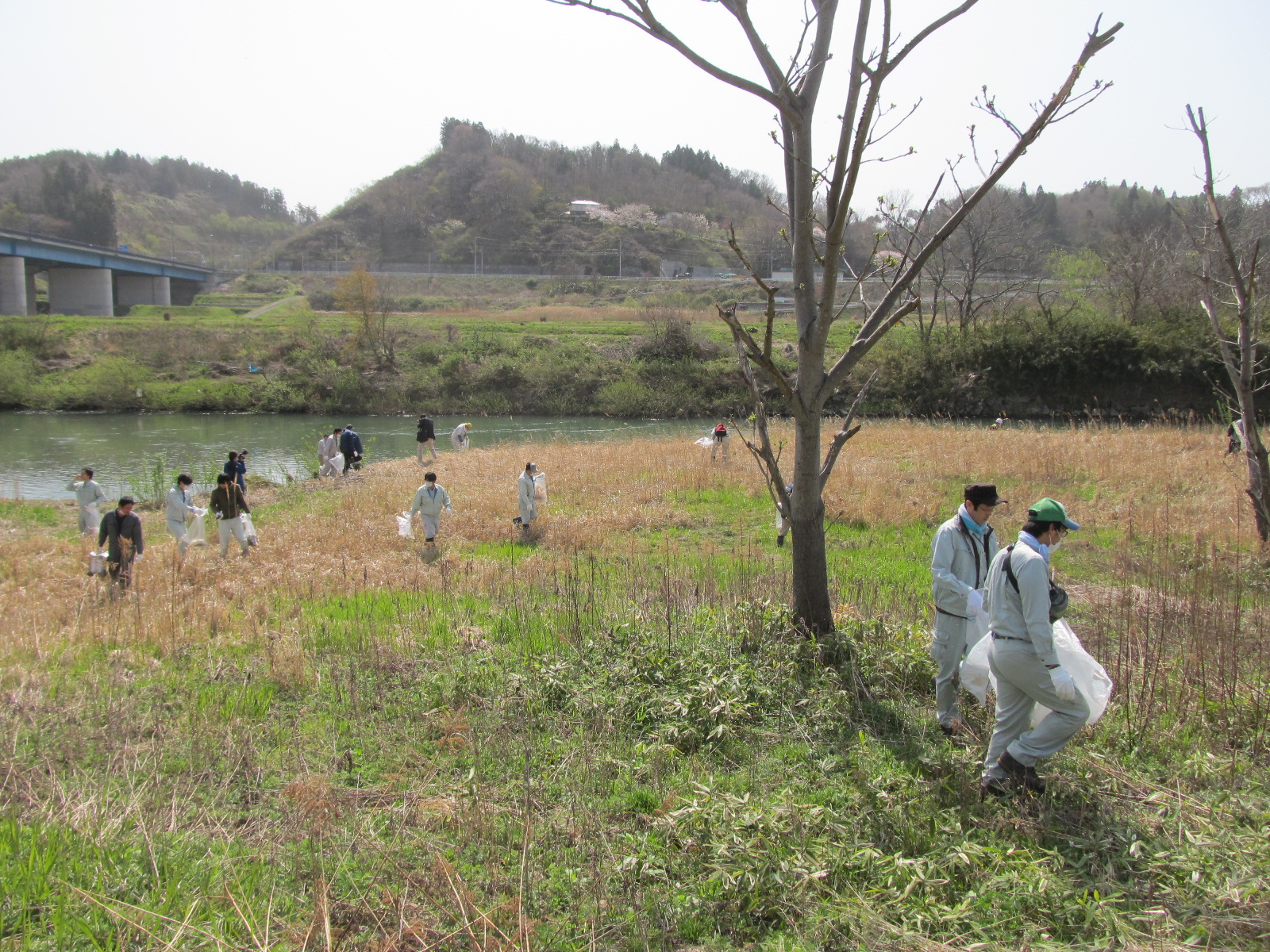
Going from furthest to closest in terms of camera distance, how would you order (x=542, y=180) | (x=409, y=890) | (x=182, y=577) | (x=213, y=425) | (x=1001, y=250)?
(x=542, y=180) < (x=1001, y=250) < (x=213, y=425) < (x=182, y=577) < (x=409, y=890)

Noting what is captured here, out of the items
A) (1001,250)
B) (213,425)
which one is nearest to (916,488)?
(213,425)

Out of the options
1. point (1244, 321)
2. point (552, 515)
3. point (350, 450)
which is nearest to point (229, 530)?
point (552, 515)

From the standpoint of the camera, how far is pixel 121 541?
9086 millimetres

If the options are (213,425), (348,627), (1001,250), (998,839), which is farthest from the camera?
(1001,250)

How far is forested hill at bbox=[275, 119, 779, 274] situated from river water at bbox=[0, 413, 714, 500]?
53.8 m

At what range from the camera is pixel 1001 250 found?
48719 mm

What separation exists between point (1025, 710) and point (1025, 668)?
0.26 metres

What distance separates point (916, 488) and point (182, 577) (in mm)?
12642

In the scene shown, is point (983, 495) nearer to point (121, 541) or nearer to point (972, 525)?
point (972, 525)

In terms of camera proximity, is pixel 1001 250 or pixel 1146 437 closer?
pixel 1146 437

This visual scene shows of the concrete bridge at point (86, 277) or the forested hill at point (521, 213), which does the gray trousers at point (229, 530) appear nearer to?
the concrete bridge at point (86, 277)

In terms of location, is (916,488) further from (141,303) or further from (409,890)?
(141,303)

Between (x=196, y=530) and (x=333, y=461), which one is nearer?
(x=196, y=530)

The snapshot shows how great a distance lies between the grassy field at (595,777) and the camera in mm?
3168
